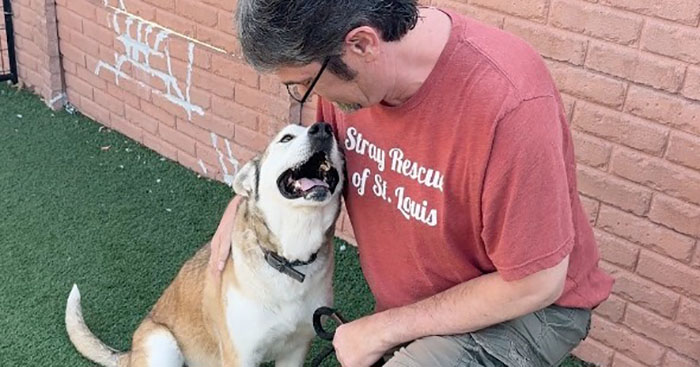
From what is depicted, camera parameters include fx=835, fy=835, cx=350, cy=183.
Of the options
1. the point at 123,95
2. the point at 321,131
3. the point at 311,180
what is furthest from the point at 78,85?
the point at 321,131

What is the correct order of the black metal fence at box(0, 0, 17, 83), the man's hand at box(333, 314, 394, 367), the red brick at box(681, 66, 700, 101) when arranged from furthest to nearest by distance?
the black metal fence at box(0, 0, 17, 83) < the red brick at box(681, 66, 700, 101) < the man's hand at box(333, 314, 394, 367)

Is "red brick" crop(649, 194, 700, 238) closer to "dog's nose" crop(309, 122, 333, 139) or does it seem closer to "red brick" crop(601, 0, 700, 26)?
"red brick" crop(601, 0, 700, 26)

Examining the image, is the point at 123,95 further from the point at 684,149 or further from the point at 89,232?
the point at 684,149

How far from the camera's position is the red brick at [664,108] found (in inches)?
121

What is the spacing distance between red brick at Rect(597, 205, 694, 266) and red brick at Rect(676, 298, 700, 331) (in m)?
0.18

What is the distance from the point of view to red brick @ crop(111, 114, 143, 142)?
5.75 metres

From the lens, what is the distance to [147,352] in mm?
3250

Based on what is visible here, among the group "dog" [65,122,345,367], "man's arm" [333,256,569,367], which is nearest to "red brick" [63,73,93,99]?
"dog" [65,122,345,367]

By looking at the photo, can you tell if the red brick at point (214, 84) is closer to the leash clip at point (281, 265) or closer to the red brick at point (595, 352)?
the leash clip at point (281, 265)

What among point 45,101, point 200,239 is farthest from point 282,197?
point 45,101

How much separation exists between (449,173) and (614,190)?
1.46 metres

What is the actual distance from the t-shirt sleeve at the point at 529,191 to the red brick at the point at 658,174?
1267mm

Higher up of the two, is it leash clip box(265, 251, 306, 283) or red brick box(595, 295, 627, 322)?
leash clip box(265, 251, 306, 283)

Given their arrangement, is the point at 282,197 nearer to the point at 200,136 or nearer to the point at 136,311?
the point at 136,311
